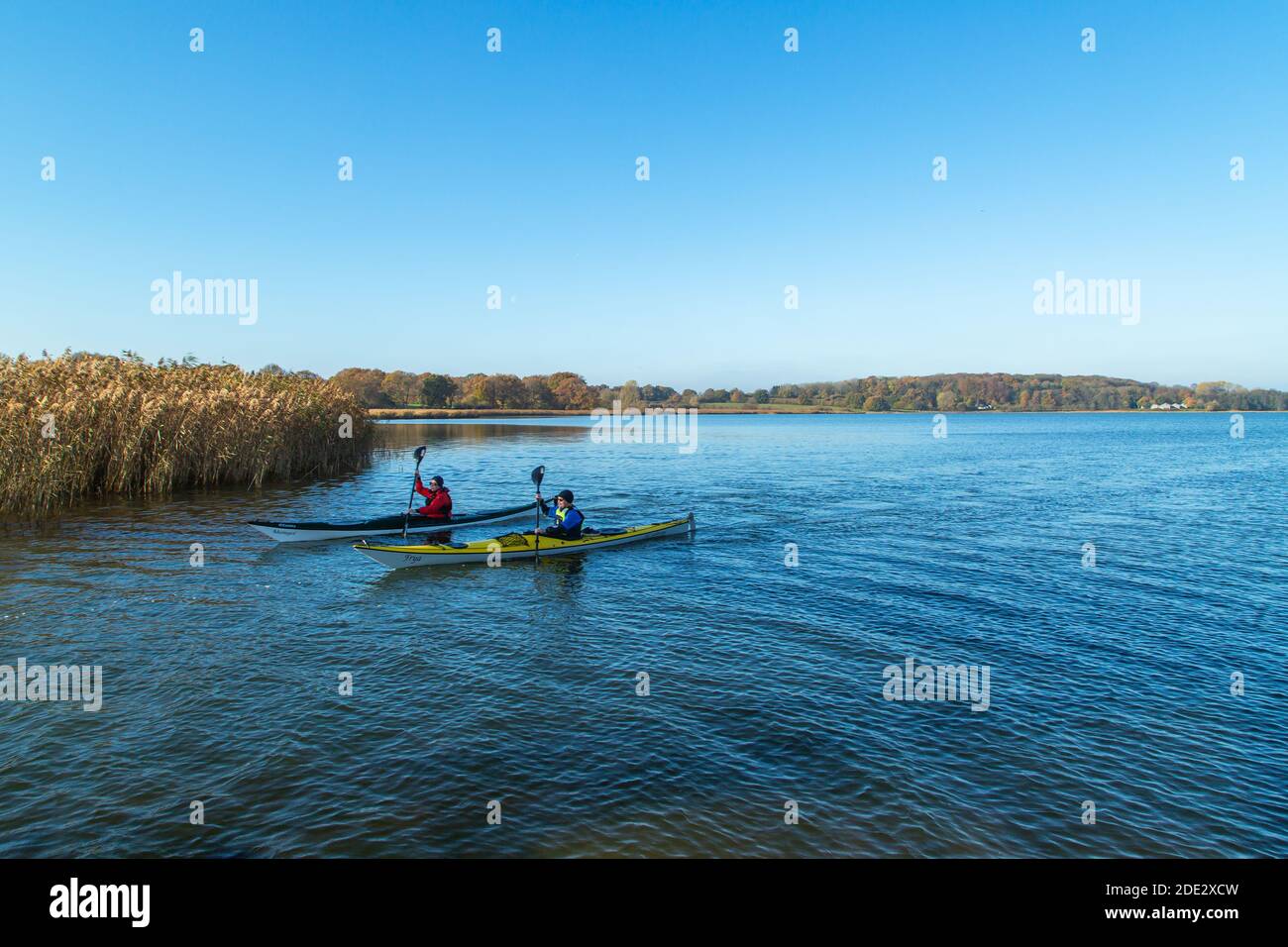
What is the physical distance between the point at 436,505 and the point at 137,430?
12.4 metres

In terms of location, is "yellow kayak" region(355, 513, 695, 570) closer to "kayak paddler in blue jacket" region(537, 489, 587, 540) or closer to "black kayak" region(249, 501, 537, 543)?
"kayak paddler in blue jacket" region(537, 489, 587, 540)

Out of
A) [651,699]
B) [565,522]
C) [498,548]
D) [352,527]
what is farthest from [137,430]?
[651,699]

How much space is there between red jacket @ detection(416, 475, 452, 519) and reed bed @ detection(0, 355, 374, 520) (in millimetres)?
11357

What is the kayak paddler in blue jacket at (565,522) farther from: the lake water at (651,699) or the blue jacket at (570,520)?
the lake water at (651,699)

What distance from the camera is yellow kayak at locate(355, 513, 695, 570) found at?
1917 centimetres

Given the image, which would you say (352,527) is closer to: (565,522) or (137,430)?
(565,522)

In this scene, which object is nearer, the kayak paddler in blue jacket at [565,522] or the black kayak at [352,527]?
the black kayak at [352,527]

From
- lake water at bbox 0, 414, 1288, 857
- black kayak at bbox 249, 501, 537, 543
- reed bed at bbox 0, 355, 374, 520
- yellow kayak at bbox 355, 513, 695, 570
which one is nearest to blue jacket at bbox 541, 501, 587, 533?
yellow kayak at bbox 355, 513, 695, 570

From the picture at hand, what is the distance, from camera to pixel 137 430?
25.9 meters

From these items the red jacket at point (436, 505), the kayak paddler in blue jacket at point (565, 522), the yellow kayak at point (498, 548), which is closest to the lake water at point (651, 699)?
the yellow kayak at point (498, 548)

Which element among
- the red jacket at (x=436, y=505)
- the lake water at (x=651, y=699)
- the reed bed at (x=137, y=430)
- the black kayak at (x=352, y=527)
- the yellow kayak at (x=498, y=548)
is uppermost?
the reed bed at (x=137, y=430)

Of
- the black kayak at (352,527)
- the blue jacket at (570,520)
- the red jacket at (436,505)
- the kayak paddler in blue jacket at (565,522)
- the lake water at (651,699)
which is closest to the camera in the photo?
the lake water at (651,699)

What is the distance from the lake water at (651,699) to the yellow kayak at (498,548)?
1.50 ft

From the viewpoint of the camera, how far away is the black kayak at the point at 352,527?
21062 mm
